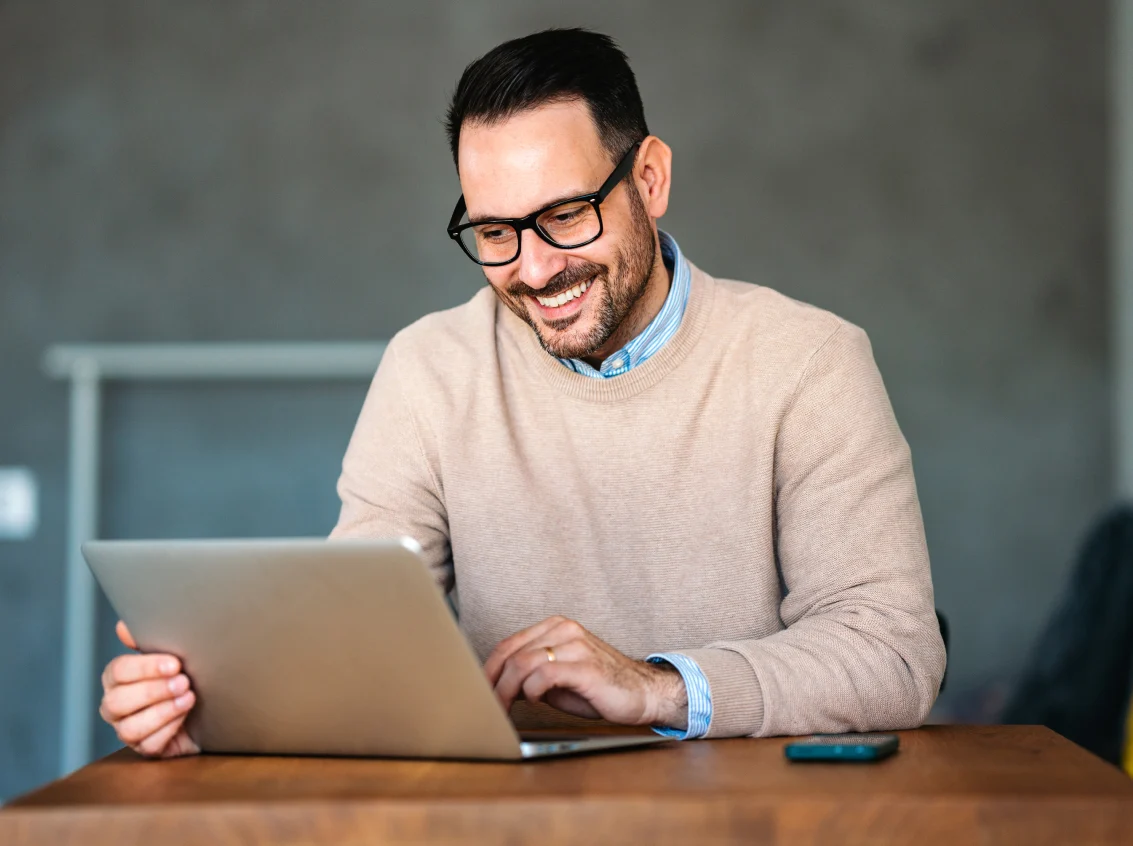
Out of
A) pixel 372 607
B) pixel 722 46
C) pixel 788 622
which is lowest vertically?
pixel 788 622

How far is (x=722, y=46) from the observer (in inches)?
133

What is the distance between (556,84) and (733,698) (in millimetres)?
772

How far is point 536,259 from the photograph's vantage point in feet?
4.97

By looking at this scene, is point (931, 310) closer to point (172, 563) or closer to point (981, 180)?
point (981, 180)

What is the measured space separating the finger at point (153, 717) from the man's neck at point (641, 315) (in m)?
0.73

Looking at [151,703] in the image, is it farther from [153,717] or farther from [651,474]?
[651,474]

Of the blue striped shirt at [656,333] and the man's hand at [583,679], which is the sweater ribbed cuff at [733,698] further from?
the blue striped shirt at [656,333]

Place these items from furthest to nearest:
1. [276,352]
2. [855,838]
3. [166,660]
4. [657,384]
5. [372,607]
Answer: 1. [276,352]
2. [657,384]
3. [166,660]
4. [372,607]
5. [855,838]

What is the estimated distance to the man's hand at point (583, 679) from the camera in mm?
1127

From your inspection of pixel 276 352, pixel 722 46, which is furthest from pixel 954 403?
pixel 276 352

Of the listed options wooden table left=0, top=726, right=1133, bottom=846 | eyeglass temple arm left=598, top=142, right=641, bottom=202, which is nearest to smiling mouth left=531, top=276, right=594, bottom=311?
eyeglass temple arm left=598, top=142, right=641, bottom=202

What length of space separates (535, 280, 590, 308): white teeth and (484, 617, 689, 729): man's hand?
0.53 meters

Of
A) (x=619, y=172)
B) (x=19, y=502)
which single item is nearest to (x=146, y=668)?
(x=619, y=172)

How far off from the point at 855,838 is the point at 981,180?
2.83 meters
